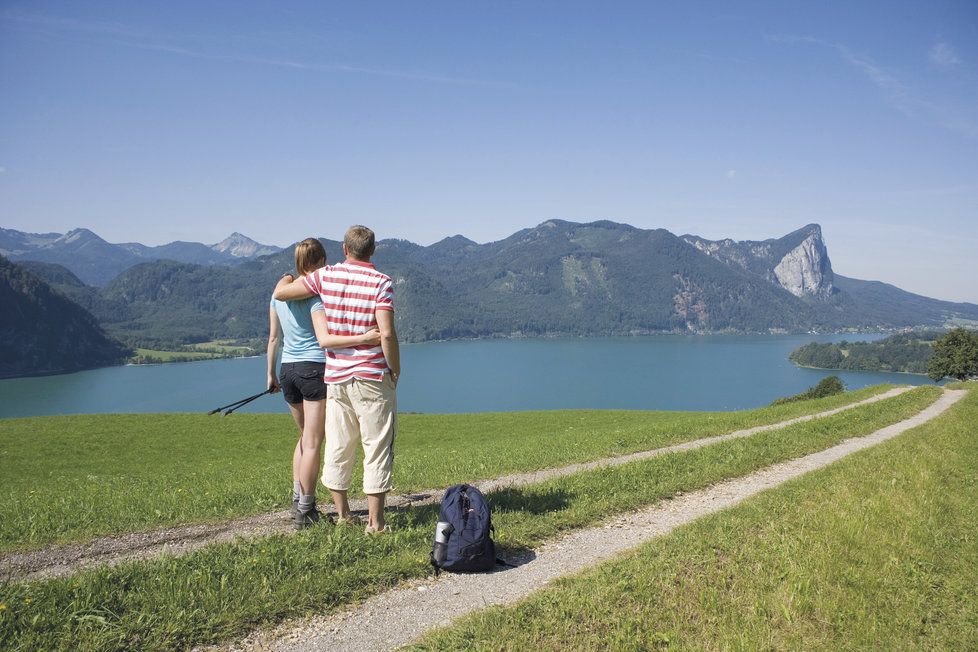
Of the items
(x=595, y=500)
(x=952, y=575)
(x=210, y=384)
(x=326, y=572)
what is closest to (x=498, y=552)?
(x=326, y=572)

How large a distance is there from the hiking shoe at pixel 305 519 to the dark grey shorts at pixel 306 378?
1.33 metres

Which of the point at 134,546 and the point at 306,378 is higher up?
the point at 306,378

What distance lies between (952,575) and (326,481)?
6.78 m

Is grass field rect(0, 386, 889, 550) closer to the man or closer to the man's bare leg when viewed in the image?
the man's bare leg

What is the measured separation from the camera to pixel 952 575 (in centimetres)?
626

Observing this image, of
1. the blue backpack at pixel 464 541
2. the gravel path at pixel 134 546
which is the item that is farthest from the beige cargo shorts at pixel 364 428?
the gravel path at pixel 134 546

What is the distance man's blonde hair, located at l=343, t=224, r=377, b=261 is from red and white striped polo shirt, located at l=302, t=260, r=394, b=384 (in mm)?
94

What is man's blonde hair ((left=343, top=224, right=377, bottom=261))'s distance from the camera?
21.0 feet

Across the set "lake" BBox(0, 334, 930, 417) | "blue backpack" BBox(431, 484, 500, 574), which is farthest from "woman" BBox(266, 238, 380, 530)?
"lake" BBox(0, 334, 930, 417)

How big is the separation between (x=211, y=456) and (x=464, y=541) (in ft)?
67.9

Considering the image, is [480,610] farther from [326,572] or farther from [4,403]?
Result: [4,403]

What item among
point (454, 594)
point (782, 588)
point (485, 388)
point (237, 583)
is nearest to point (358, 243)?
point (237, 583)

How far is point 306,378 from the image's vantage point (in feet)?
22.5

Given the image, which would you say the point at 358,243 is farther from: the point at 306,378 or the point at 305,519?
the point at 305,519
